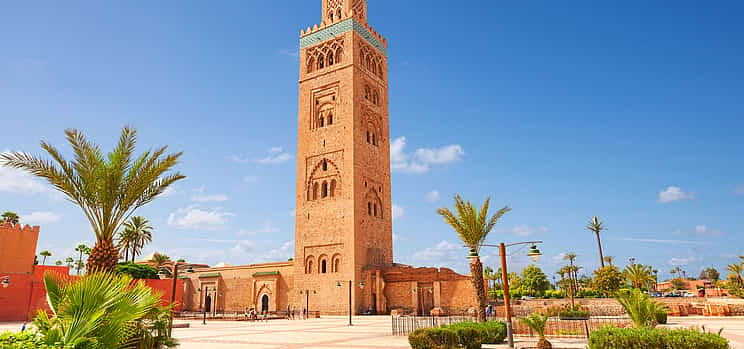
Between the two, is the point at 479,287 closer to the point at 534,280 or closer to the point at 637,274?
the point at 637,274

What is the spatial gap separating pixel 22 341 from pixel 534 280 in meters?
56.4

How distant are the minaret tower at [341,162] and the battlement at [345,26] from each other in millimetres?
78

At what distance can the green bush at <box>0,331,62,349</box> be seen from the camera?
5250mm

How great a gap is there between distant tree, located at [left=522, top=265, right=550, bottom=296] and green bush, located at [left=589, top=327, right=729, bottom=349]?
163 ft

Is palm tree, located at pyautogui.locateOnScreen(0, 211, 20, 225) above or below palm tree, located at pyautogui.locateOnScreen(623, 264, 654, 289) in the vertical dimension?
above

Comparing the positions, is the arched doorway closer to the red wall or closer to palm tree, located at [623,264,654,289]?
the red wall

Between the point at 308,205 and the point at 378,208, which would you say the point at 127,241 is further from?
the point at 378,208

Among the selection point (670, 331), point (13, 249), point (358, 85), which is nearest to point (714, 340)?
point (670, 331)

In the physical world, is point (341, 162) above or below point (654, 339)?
above

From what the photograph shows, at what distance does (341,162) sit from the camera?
34625 mm

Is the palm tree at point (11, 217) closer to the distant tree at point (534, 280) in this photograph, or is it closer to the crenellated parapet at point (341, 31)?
the crenellated parapet at point (341, 31)

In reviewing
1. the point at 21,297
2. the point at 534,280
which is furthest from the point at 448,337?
the point at 534,280

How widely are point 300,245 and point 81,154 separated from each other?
2421 cm

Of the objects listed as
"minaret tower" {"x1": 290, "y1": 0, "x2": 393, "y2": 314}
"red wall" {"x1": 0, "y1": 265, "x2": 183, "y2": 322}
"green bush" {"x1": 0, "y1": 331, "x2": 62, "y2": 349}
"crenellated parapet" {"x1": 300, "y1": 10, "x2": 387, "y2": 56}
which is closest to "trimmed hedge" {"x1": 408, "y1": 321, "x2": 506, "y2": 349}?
"green bush" {"x1": 0, "y1": 331, "x2": 62, "y2": 349}
